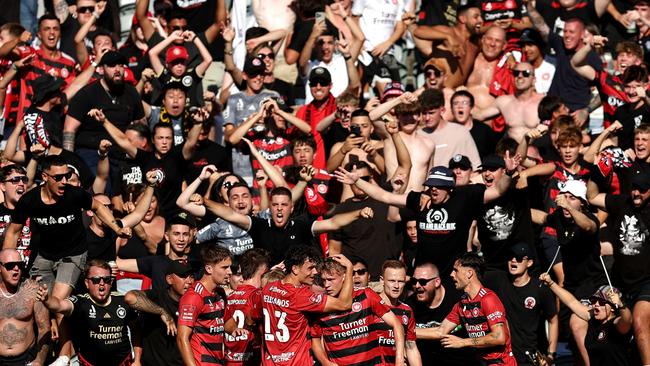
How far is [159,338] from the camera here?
1653 cm

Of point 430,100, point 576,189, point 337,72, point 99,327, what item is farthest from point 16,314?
point 576,189

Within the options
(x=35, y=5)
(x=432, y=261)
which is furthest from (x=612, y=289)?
(x=35, y=5)

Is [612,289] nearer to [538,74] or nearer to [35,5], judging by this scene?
[538,74]

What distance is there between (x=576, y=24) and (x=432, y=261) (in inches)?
206

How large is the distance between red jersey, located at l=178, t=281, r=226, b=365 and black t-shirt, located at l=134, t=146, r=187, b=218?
2.54 m

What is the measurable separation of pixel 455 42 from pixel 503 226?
4.42m

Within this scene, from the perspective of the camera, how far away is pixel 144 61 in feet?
66.5

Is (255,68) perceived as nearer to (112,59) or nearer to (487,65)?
(112,59)

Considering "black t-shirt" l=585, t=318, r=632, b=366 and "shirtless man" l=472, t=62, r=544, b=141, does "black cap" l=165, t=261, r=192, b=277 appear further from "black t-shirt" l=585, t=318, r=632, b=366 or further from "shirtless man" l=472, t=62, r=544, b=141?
"shirtless man" l=472, t=62, r=544, b=141

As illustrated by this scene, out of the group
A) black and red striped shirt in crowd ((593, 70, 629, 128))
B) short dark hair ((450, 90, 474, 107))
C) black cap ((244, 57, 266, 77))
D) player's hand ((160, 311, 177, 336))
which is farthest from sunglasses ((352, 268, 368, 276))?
black and red striped shirt in crowd ((593, 70, 629, 128))

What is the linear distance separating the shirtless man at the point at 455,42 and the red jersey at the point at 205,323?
583 cm

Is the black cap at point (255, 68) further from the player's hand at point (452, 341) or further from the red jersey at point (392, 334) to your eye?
the player's hand at point (452, 341)

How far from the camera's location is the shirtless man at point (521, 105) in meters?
19.0

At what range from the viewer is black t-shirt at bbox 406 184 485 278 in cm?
1605
